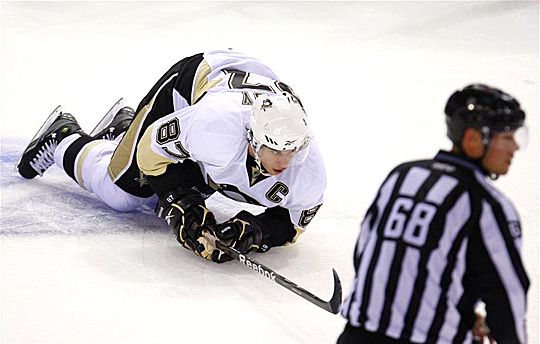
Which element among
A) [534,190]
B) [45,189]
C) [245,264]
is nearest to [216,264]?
[245,264]

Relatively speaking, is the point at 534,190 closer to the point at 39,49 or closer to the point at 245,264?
the point at 245,264

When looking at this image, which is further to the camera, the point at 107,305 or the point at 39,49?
the point at 39,49

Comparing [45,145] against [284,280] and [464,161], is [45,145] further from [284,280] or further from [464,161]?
[464,161]

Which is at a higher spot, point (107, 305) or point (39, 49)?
point (39, 49)

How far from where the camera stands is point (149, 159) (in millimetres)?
3410

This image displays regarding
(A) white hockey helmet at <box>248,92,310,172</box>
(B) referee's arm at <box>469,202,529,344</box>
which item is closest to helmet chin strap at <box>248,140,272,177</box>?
(A) white hockey helmet at <box>248,92,310,172</box>

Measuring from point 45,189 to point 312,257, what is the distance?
1.06 meters

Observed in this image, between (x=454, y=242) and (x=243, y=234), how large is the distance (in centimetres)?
140

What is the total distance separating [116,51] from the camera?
5.40m

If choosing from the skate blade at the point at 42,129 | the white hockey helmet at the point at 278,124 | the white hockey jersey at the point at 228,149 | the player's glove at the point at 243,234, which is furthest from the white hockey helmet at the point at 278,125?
the skate blade at the point at 42,129

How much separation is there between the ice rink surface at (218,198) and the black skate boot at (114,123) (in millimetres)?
225

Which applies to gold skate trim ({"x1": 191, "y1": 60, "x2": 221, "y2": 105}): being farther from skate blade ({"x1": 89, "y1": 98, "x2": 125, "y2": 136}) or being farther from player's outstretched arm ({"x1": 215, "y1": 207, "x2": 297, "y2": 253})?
skate blade ({"x1": 89, "y1": 98, "x2": 125, "y2": 136})

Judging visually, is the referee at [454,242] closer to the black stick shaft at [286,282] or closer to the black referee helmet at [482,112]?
the black referee helmet at [482,112]

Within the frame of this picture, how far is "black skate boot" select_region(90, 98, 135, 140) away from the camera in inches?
165
